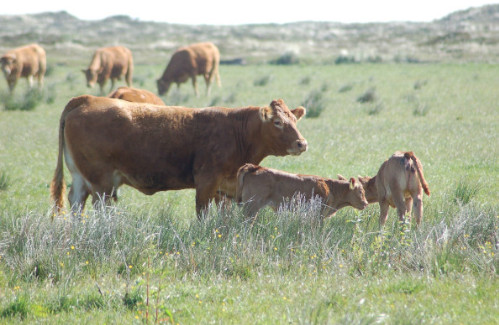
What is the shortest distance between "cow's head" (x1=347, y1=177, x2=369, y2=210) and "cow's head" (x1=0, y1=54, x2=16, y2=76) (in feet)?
67.6

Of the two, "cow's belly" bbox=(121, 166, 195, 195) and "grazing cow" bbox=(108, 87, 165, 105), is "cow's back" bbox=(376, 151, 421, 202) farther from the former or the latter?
"grazing cow" bbox=(108, 87, 165, 105)

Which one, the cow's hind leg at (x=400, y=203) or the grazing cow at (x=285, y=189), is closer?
the cow's hind leg at (x=400, y=203)

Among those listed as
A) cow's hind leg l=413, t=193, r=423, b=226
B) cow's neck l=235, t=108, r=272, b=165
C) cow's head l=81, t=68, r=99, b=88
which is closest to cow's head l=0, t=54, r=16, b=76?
cow's head l=81, t=68, r=99, b=88

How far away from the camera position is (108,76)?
88.6 feet

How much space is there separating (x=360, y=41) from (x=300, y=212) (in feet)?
280

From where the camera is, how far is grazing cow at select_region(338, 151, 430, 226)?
24.5 ft

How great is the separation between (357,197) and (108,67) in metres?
20.5

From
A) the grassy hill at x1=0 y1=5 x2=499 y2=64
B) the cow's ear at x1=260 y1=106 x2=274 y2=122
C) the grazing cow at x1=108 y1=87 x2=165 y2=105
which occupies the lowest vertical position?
the grassy hill at x1=0 y1=5 x2=499 y2=64

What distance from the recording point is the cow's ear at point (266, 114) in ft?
26.7

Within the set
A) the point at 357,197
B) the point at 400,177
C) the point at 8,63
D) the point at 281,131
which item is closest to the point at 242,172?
the point at 281,131

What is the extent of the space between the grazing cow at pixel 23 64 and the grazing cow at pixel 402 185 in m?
19.9

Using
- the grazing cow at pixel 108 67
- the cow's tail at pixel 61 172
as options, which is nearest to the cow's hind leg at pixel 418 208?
the cow's tail at pixel 61 172

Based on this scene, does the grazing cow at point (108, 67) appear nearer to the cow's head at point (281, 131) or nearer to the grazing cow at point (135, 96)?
the grazing cow at point (135, 96)

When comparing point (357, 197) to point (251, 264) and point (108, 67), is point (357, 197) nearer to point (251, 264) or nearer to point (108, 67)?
point (251, 264)
